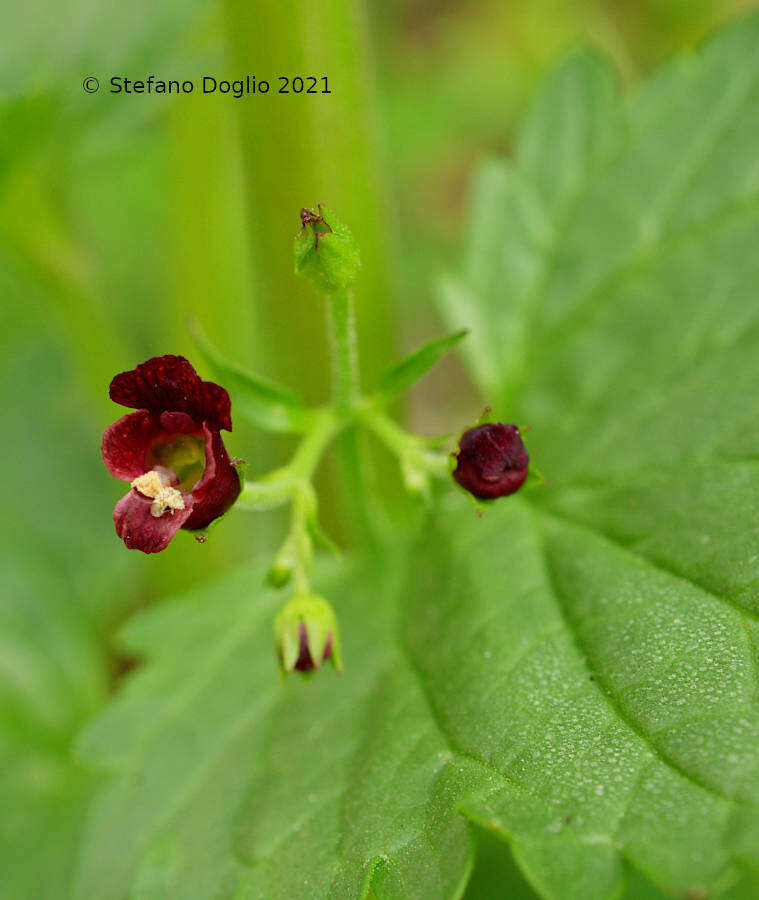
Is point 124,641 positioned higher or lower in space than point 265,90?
lower

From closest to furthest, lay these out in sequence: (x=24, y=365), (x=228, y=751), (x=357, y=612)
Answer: (x=228, y=751) → (x=357, y=612) → (x=24, y=365)

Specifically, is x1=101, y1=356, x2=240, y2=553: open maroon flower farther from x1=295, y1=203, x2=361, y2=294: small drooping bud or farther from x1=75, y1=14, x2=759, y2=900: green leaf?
x1=75, y1=14, x2=759, y2=900: green leaf

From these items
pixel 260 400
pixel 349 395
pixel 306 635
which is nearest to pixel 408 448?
pixel 349 395

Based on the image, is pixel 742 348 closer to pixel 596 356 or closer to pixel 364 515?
pixel 596 356

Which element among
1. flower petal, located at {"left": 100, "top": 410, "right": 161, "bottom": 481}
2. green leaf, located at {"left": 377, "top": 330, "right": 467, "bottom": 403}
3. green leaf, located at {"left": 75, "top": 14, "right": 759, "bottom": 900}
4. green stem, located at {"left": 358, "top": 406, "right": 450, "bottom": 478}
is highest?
flower petal, located at {"left": 100, "top": 410, "right": 161, "bottom": 481}

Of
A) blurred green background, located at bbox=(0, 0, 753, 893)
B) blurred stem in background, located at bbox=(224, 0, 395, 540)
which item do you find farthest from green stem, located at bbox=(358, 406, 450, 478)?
blurred green background, located at bbox=(0, 0, 753, 893)

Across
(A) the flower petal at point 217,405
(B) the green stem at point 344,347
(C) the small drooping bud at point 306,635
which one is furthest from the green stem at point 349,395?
(C) the small drooping bud at point 306,635

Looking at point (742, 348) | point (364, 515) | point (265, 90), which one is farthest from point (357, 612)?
point (265, 90)
